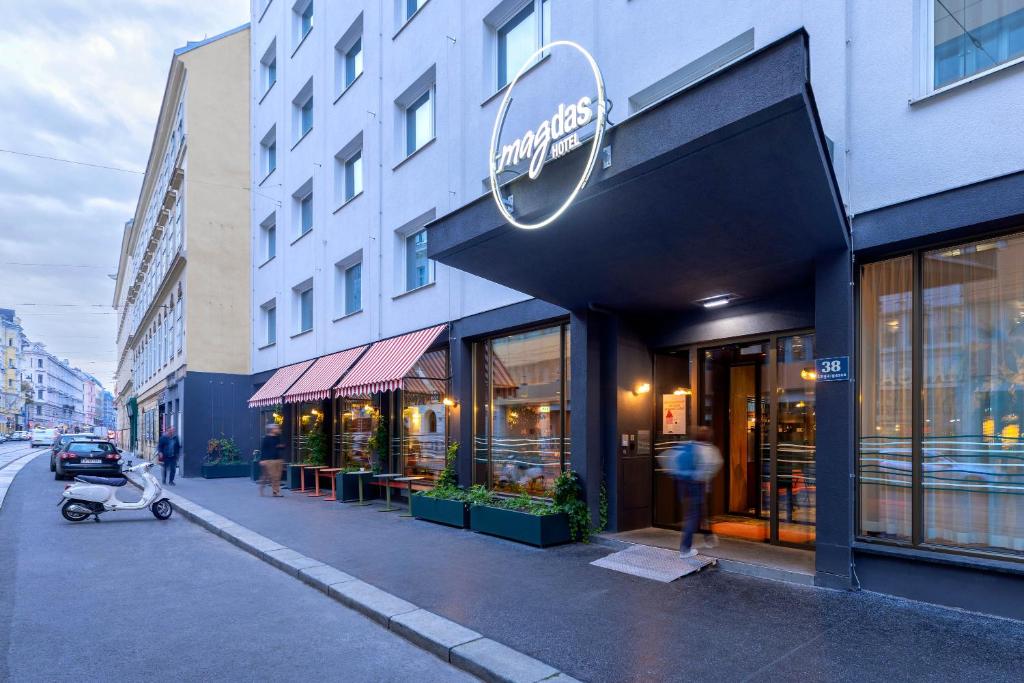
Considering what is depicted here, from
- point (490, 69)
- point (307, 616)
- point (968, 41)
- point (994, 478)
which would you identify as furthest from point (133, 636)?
point (490, 69)

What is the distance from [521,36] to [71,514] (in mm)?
12252

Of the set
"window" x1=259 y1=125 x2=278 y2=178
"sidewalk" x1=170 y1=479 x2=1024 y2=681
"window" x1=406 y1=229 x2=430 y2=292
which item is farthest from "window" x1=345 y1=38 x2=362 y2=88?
"sidewalk" x1=170 y1=479 x2=1024 y2=681

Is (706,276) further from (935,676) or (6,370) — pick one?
(6,370)

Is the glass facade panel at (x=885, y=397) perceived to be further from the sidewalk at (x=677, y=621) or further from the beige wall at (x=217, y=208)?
the beige wall at (x=217, y=208)

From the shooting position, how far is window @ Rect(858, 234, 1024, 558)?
605cm

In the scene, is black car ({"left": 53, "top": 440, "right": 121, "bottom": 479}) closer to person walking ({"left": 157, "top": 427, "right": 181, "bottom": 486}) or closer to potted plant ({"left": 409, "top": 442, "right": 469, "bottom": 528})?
person walking ({"left": 157, "top": 427, "right": 181, "bottom": 486})

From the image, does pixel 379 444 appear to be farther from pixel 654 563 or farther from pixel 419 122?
pixel 654 563

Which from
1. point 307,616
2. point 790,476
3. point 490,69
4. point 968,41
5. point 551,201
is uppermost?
point 490,69

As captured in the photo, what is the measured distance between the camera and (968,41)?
6332mm

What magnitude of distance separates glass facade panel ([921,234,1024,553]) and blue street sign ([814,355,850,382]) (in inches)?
30.3

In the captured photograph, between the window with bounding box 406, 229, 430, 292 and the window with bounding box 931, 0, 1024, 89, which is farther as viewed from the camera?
the window with bounding box 406, 229, 430, 292

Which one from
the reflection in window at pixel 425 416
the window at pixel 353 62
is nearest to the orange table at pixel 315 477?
the reflection in window at pixel 425 416

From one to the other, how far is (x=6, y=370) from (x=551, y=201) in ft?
389

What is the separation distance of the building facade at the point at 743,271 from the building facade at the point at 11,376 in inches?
4077
